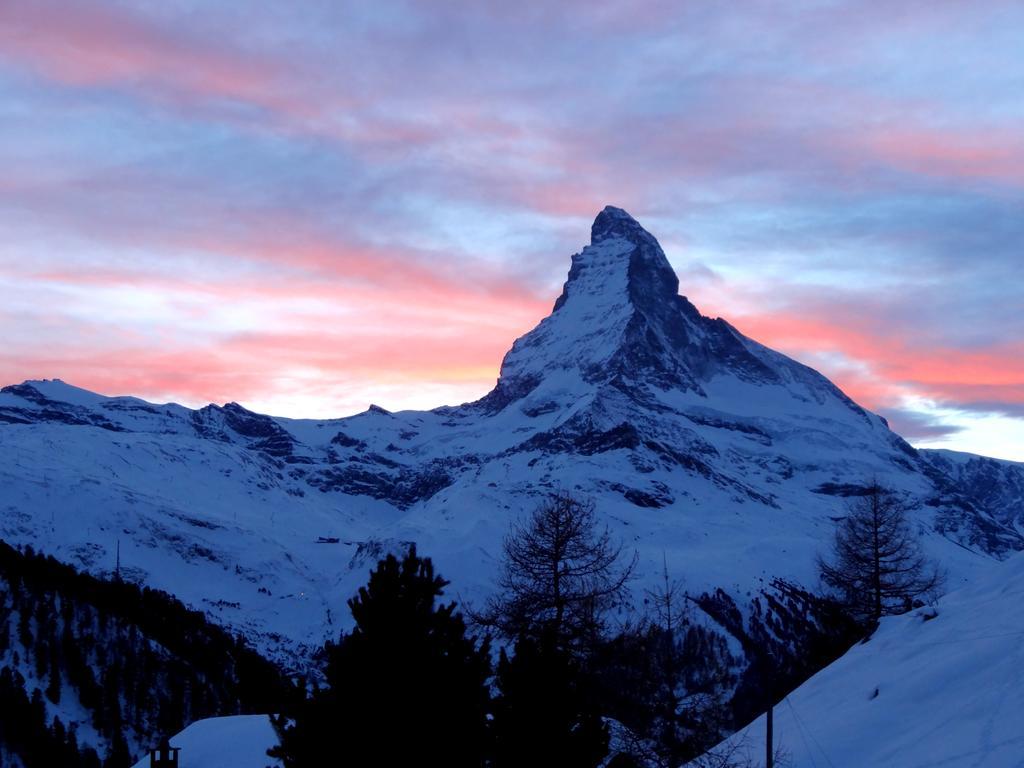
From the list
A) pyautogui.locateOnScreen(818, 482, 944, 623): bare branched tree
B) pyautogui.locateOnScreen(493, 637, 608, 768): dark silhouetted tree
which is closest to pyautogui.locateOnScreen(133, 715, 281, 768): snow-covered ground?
pyautogui.locateOnScreen(493, 637, 608, 768): dark silhouetted tree

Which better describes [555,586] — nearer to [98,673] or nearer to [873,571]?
[873,571]

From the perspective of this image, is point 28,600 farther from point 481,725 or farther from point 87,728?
point 481,725

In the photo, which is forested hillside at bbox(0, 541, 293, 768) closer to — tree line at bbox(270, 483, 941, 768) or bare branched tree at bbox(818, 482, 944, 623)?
bare branched tree at bbox(818, 482, 944, 623)

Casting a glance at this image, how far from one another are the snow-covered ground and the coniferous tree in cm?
1493

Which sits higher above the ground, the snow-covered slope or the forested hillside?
the snow-covered slope

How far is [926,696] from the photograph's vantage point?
24984mm

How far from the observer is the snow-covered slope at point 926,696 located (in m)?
21.3

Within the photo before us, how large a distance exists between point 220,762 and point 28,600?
495 ft

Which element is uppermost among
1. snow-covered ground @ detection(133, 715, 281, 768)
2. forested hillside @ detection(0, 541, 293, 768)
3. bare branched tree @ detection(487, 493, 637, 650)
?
bare branched tree @ detection(487, 493, 637, 650)

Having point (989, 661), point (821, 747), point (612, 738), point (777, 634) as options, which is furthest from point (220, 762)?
point (777, 634)

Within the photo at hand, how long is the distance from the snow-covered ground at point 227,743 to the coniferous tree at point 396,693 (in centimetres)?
1493

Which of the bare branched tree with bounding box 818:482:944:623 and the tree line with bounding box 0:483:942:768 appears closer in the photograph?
the tree line with bounding box 0:483:942:768

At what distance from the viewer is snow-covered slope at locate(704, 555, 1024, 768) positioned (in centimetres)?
2134

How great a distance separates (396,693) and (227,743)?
20825 millimetres
